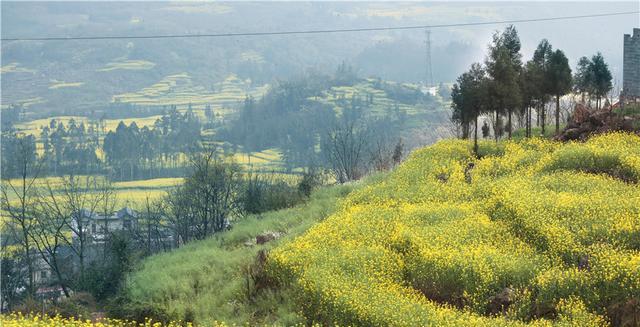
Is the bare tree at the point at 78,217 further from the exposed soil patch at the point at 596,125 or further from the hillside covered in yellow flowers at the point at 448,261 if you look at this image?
the exposed soil patch at the point at 596,125

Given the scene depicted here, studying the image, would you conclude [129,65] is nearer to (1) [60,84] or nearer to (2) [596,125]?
(1) [60,84]

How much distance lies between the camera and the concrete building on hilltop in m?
35.5

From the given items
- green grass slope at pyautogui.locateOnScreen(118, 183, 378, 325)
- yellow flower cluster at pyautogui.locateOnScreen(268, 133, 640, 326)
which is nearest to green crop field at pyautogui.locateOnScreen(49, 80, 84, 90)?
green grass slope at pyautogui.locateOnScreen(118, 183, 378, 325)

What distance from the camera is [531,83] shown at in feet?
99.7

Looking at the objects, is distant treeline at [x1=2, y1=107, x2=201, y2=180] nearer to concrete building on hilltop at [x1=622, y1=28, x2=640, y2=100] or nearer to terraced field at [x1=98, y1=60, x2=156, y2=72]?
terraced field at [x1=98, y1=60, x2=156, y2=72]

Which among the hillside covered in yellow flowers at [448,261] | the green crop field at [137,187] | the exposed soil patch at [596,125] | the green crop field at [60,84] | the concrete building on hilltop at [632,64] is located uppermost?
the green crop field at [60,84]

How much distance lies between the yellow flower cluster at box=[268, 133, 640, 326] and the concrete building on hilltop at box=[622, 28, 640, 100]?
43.3ft

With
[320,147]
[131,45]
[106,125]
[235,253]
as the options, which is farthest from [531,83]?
[131,45]

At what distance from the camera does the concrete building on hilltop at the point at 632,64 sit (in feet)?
117

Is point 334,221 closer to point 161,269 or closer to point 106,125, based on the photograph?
point 161,269

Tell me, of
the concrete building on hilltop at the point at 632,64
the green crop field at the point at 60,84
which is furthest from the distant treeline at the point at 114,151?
the concrete building on hilltop at the point at 632,64

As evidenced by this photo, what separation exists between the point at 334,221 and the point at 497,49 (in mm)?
12971

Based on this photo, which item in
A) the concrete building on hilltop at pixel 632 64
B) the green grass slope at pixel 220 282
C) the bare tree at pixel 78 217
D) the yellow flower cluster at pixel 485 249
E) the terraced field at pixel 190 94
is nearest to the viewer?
the yellow flower cluster at pixel 485 249

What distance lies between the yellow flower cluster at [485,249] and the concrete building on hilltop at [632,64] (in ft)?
43.3
